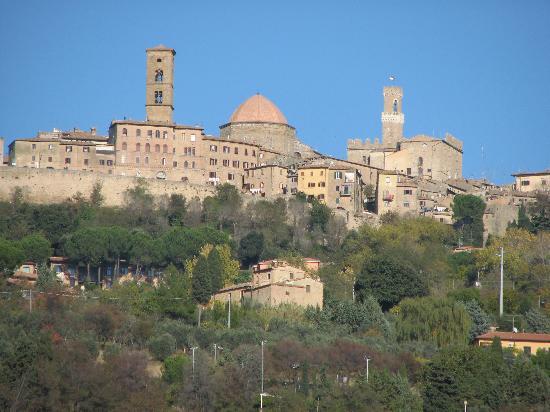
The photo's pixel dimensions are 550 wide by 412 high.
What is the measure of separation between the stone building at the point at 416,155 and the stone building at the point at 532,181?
4.36 m

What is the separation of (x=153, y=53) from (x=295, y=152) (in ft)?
33.5

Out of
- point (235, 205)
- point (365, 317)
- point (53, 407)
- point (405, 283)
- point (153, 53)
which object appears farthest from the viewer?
point (153, 53)

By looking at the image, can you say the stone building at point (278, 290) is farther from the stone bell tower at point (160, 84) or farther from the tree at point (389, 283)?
the stone bell tower at point (160, 84)

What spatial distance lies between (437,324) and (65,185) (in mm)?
23235

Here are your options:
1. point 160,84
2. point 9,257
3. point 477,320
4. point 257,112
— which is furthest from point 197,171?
point 477,320

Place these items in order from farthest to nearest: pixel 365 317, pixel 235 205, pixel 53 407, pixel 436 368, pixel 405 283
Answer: pixel 235 205
pixel 405 283
pixel 365 317
pixel 436 368
pixel 53 407

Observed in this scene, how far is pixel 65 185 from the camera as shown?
75.6 metres

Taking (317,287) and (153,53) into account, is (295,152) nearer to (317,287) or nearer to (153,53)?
(153,53)

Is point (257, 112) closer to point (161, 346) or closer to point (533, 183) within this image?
point (533, 183)

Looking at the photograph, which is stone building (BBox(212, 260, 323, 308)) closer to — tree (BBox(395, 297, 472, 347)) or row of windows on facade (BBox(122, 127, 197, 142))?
tree (BBox(395, 297, 472, 347))

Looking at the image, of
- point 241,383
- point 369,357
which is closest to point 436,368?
point 369,357

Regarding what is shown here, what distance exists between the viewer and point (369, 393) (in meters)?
50.3

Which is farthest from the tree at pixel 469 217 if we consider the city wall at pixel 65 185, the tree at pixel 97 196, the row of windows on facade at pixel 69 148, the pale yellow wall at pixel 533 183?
the row of windows on facade at pixel 69 148

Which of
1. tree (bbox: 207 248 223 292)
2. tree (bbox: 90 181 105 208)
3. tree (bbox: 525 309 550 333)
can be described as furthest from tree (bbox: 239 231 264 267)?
tree (bbox: 525 309 550 333)
